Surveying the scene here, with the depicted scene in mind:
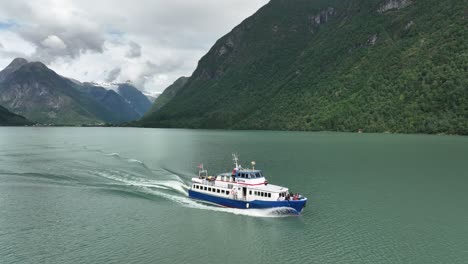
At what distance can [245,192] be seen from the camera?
207ft

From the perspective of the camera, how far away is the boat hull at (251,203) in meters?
57.5

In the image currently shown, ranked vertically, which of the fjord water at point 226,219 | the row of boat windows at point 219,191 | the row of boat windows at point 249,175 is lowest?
the fjord water at point 226,219

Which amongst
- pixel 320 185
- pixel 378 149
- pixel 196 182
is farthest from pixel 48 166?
pixel 378 149

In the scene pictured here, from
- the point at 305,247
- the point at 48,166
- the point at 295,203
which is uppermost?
the point at 48,166

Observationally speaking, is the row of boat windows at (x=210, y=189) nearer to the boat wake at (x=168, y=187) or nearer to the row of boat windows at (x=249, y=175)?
the boat wake at (x=168, y=187)

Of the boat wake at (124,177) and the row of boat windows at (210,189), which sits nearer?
the row of boat windows at (210,189)

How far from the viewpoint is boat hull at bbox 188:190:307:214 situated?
189 ft

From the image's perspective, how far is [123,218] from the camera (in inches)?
2260

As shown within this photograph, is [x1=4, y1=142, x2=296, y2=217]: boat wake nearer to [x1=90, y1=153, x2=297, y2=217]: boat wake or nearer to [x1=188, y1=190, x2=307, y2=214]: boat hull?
[x1=90, y1=153, x2=297, y2=217]: boat wake

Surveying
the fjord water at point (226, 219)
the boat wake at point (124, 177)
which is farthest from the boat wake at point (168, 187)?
the fjord water at point (226, 219)

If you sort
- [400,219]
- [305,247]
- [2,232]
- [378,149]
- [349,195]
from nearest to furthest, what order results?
[305,247] < [2,232] < [400,219] < [349,195] < [378,149]

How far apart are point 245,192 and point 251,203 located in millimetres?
2940

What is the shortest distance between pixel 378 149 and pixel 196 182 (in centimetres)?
9765

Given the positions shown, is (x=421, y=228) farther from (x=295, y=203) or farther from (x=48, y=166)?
(x=48, y=166)
